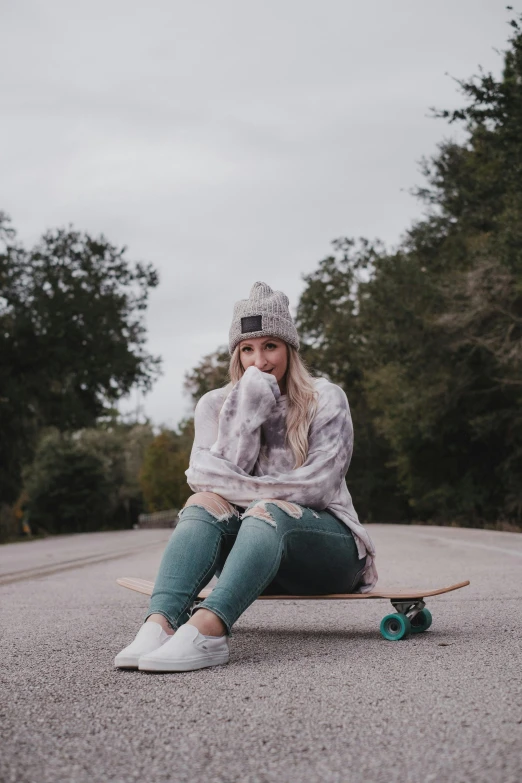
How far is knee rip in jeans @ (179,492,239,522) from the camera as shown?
12.6 feet

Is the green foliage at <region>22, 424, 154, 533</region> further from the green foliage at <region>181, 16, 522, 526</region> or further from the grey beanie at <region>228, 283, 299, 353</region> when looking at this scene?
the grey beanie at <region>228, 283, 299, 353</region>

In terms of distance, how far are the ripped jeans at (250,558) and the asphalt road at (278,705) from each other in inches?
9.9

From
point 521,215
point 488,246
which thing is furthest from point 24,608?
point 488,246

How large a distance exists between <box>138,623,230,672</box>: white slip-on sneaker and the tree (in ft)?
79.0

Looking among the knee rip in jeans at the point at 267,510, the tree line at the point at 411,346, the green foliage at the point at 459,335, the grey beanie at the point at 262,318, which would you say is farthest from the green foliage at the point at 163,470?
the knee rip in jeans at the point at 267,510

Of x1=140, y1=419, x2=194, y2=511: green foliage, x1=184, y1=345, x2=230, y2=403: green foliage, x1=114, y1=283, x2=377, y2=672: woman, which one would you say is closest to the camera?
x1=114, y1=283, x2=377, y2=672: woman

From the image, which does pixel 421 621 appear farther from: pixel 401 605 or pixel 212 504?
pixel 212 504

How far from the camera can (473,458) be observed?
30766 millimetres

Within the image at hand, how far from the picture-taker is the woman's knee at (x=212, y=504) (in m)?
3.83

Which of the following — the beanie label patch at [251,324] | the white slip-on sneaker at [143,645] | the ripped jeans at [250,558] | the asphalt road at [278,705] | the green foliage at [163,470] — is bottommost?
the asphalt road at [278,705]

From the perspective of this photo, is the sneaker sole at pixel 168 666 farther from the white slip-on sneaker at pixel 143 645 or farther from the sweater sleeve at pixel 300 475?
the sweater sleeve at pixel 300 475

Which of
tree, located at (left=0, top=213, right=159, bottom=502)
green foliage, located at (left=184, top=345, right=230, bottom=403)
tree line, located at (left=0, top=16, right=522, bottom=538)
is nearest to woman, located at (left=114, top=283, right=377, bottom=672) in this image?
tree line, located at (left=0, top=16, right=522, bottom=538)

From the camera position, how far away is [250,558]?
3.57m

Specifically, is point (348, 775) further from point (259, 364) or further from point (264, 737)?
point (259, 364)
